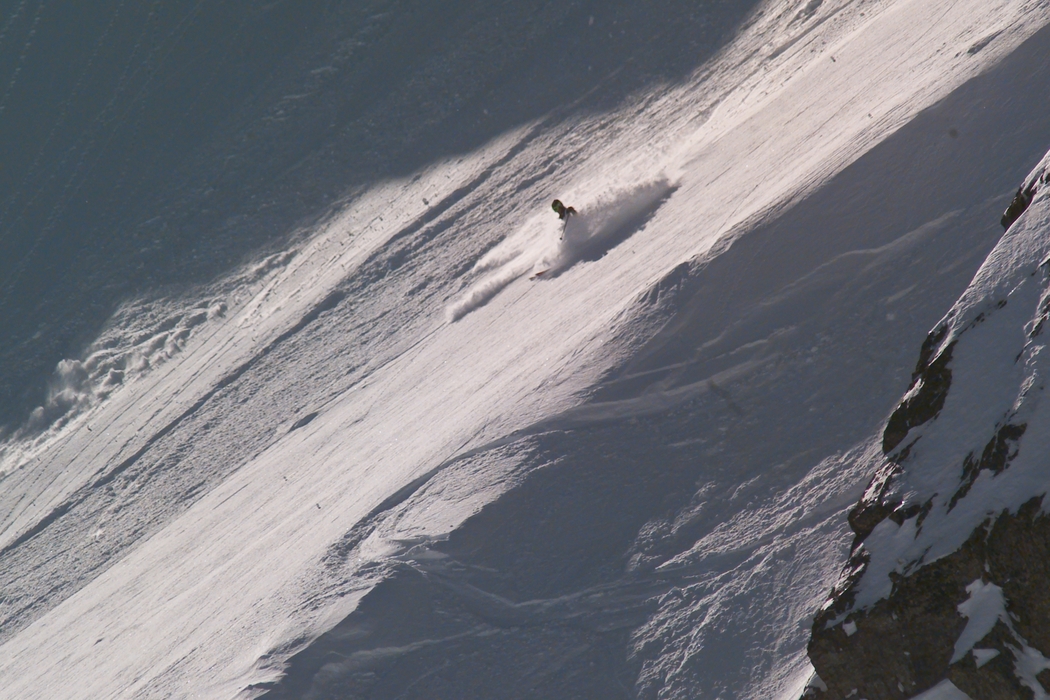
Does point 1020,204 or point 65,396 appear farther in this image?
point 65,396

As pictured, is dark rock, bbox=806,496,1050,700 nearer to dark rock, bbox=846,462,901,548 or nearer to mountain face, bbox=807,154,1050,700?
mountain face, bbox=807,154,1050,700

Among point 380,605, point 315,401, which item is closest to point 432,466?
point 380,605

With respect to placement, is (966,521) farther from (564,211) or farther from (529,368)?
(564,211)

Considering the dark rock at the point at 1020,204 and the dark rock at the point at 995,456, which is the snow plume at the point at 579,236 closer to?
the dark rock at the point at 1020,204

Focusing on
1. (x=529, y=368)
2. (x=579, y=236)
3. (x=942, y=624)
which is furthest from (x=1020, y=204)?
(x=579, y=236)

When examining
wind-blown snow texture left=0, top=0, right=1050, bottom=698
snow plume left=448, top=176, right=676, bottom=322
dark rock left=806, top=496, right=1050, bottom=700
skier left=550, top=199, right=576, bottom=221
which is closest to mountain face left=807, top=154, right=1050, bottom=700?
dark rock left=806, top=496, right=1050, bottom=700

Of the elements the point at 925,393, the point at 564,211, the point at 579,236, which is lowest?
the point at 925,393

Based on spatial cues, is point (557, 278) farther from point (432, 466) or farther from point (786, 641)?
point (786, 641)
